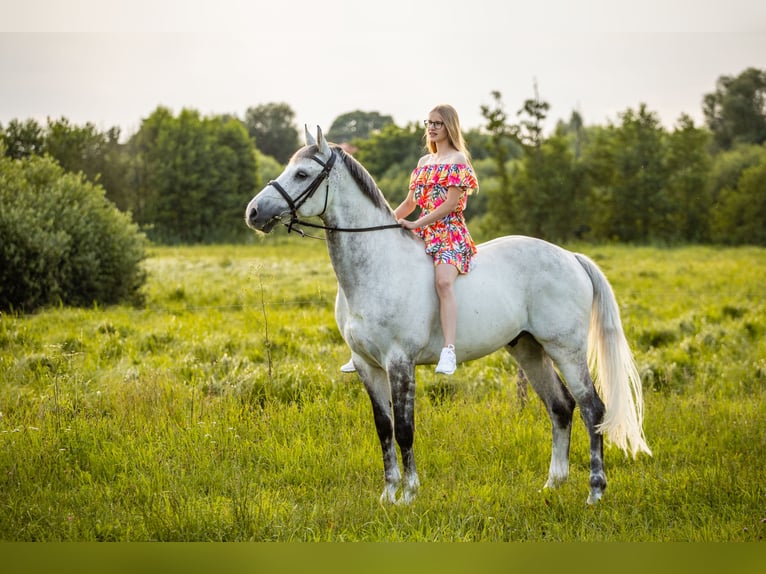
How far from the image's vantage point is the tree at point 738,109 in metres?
18.5

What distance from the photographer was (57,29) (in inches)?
225

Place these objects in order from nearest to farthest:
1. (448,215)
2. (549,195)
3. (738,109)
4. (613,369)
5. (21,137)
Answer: (448,215), (613,369), (21,137), (738,109), (549,195)

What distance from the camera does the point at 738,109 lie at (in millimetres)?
22500

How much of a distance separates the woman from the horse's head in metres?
0.64

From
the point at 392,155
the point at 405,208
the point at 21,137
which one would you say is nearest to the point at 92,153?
the point at 21,137

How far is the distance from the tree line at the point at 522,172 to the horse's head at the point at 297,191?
70.8 ft

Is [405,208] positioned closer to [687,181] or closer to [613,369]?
[613,369]

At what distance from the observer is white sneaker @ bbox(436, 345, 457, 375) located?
4309 mm

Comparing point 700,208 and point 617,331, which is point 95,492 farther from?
point 700,208

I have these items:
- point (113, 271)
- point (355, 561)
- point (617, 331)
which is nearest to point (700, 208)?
point (113, 271)

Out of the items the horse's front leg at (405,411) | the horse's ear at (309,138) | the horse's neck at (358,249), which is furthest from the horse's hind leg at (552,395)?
the horse's ear at (309,138)

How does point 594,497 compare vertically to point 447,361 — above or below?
below

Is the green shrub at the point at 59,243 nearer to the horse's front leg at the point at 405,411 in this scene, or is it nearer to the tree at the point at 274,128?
the horse's front leg at the point at 405,411

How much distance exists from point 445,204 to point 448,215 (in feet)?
0.52
